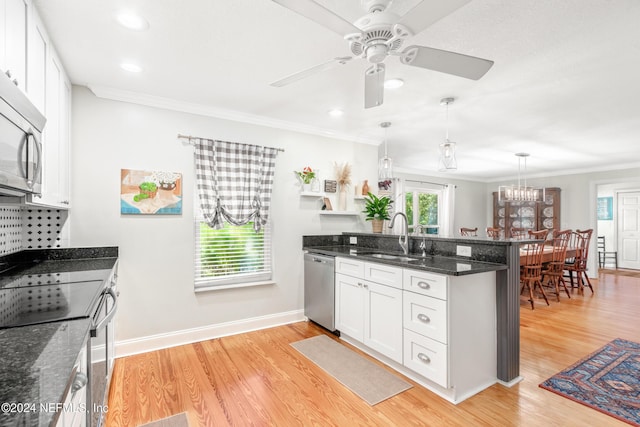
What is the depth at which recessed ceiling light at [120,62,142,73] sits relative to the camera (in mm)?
2424

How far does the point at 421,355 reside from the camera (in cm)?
235

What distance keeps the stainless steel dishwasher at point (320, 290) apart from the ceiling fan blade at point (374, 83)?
184cm

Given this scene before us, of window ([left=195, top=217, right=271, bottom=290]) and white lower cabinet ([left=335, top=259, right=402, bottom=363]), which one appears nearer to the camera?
white lower cabinet ([left=335, top=259, right=402, bottom=363])

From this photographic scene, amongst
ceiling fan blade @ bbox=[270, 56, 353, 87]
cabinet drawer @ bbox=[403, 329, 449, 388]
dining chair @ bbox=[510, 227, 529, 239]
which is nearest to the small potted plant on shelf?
ceiling fan blade @ bbox=[270, 56, 353, 87]

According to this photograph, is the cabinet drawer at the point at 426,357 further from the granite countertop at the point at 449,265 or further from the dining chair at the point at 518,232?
the dining chair at the point at 518,232

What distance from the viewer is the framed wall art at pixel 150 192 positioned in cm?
296

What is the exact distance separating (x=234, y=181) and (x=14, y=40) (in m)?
2.09

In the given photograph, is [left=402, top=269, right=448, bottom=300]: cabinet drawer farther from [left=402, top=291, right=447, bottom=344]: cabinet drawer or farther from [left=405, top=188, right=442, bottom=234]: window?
[left=405, top=188, right=442, bottom=234]: window

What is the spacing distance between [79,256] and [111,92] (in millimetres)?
1478

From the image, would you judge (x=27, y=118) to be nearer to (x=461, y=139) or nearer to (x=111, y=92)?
(x=111, y=92)

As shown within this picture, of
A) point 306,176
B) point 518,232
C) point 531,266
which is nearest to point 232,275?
point 306,176

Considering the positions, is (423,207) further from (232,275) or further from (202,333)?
(202,333)

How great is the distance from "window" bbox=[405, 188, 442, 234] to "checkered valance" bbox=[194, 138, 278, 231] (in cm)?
445

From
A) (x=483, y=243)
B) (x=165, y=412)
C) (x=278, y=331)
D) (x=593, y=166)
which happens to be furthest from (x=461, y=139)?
(x=165, y=412)
